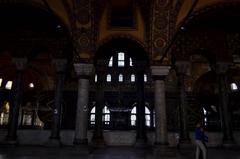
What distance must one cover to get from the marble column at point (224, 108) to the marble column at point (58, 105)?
8.08 m

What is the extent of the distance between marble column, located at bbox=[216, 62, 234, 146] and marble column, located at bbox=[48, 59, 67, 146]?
8.08 meters

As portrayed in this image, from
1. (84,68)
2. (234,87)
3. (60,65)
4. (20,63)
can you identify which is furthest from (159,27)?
(234,87)

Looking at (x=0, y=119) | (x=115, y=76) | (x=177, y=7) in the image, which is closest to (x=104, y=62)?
(x=177, y=7)

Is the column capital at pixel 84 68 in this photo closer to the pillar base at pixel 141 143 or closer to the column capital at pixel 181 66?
the pillar base at pixel 141 143

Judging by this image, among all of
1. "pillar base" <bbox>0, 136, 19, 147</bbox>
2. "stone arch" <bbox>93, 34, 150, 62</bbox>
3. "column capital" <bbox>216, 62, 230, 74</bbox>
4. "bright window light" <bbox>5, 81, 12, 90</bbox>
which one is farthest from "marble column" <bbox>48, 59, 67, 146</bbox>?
"bright window light" <bbox>5, 81, 12, 90</bbox>

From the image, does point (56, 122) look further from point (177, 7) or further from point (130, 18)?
point (177, 7)

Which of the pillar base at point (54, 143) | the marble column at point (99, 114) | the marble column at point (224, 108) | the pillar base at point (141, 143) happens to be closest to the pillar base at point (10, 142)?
the pillar base at point (54, 143)

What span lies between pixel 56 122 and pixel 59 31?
4737 mm

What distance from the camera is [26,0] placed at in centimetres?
1041

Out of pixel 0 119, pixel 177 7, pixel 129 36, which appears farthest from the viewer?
pixel 0 119

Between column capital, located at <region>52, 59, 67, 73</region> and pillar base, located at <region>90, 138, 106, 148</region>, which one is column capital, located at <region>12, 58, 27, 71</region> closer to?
column capital, located at <region>52, 59, 67, 73</region>

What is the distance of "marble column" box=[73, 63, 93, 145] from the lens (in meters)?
9.73

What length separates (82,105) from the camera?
997cm

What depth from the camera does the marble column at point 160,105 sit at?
9.67 meters
